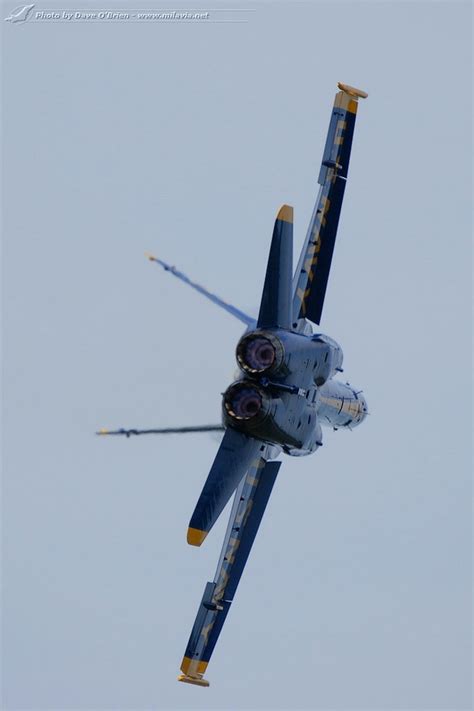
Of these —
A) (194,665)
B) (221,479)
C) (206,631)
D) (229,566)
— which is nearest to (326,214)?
(221,479)

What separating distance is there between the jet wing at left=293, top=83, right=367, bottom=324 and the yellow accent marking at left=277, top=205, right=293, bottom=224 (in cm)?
539

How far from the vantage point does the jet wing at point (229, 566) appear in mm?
49688

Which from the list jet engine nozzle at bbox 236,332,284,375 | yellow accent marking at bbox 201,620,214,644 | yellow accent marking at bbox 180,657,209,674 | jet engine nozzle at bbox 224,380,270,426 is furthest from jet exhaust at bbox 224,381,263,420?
yellow accent marking at bbox 180,657,209,674

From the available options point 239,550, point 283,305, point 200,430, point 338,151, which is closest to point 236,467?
point 200,430

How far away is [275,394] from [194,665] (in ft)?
36.5

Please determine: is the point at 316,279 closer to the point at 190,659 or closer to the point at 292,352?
the point at 292,352

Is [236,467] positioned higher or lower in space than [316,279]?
lower

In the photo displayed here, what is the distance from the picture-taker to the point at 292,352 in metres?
43.8

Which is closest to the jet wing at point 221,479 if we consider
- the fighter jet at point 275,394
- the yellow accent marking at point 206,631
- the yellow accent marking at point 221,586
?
the fighter jet at point 275,394

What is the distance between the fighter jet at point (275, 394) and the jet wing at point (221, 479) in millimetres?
23

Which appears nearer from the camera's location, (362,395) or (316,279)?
(316,279)

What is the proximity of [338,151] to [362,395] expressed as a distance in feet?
23.2

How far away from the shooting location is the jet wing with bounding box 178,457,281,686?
49.7 metres

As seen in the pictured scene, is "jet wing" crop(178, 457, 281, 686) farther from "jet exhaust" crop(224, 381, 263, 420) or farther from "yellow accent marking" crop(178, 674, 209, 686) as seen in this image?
"jet exhaust" crop(224, 381, 263, 420)
